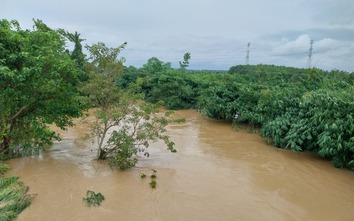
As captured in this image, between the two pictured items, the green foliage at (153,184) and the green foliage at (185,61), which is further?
the green foliage at (185,61)

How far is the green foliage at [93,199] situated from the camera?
521cm

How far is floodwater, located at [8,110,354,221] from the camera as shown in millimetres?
5070

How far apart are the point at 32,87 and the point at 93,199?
2.98 meters

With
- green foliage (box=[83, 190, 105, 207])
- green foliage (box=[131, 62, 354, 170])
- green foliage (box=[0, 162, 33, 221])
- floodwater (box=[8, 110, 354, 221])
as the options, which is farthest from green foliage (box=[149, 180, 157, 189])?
green foliage (box=[131, 62, 354, 170])

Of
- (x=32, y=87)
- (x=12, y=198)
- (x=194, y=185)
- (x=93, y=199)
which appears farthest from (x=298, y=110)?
(x=12, y=198)

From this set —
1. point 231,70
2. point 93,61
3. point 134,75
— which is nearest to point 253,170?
point 93,61

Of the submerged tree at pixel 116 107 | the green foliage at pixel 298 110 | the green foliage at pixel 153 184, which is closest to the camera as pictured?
the green foliage at pixel 153 184

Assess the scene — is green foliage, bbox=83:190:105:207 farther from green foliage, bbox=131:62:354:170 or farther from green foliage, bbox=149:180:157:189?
green foliage, bbox=131:62:354:170

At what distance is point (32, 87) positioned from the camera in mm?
6684

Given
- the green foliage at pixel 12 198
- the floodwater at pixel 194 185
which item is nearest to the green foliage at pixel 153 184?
the floodwater at pixel 194 185

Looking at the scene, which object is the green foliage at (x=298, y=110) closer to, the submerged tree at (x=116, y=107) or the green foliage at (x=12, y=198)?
the submerged tree at (x=116, y=107)

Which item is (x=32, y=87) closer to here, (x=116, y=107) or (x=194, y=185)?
(x=116, y=107)

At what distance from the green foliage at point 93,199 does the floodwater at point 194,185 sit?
9cm

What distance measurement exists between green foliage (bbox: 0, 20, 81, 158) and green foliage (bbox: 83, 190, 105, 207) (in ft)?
8.30
